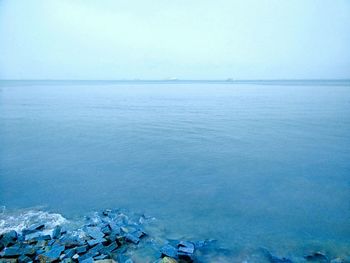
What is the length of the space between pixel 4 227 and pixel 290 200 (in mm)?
9947

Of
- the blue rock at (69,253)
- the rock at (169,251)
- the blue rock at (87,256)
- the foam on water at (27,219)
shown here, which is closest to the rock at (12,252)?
the foam on water at (27,219)

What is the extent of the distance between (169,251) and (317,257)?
3.95 metres

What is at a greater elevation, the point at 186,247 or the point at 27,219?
the point at 186,247

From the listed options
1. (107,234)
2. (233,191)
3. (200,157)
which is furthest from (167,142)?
(107,234)

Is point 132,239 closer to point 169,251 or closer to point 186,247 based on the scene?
point 169,251

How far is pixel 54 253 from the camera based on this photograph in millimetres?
5887

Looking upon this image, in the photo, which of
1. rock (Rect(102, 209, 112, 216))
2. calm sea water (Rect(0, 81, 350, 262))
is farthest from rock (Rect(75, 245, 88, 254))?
calm sea water (Rect(0, 81, 350, 262))

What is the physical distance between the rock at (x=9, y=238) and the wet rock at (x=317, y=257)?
8.01 m

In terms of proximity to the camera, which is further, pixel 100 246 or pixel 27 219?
pixel 27 219

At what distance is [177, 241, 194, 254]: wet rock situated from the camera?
6.14 m

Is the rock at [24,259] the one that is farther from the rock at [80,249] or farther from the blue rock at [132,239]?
the blue rock at [132,239]

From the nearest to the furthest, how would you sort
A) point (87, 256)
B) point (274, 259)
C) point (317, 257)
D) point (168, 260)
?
point (168, 260) < point (87, 256) < point (274, 259) < point (317, 257)

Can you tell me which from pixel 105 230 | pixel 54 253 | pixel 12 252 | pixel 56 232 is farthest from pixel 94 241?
pixel 12 252

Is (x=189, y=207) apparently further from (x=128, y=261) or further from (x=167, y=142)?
(x=167, y=142)
